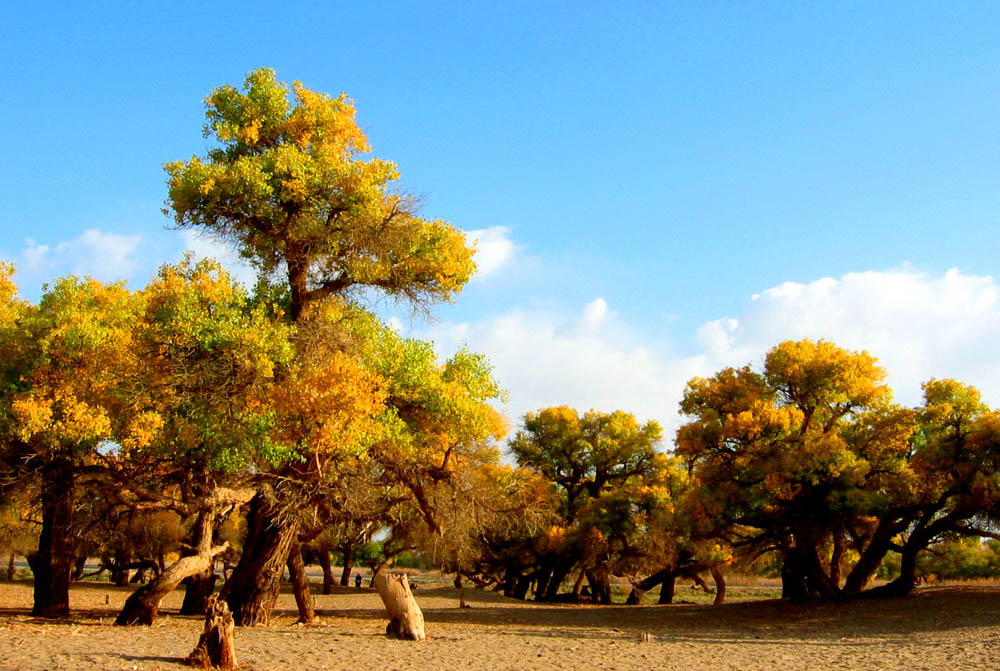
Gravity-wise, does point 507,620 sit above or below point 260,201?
below

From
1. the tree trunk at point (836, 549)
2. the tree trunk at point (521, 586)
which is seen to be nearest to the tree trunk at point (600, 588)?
the tree trunk at point (521, 586)

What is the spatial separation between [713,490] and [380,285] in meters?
11.6

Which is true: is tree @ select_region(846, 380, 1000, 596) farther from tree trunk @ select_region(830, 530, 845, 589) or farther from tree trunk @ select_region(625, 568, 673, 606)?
tree trunk @ select_region(625, 568, 673, 606)

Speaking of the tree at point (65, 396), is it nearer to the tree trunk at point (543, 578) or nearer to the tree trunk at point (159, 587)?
the tree trunk at point (159, 587)

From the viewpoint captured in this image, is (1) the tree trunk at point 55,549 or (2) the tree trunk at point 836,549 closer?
(1) the tree trunk at point 55,549

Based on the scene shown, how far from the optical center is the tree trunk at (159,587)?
1546 centimetres

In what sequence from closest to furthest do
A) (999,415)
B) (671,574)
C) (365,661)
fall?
(365,661) → (999,415) → (671,574)

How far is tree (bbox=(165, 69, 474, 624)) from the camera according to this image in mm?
15406

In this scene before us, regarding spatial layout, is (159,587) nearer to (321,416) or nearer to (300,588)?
(300,588)

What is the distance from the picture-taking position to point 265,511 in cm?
1641

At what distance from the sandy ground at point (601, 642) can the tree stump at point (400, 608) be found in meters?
0.34

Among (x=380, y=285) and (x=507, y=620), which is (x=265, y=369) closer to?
(x=380, y=285)

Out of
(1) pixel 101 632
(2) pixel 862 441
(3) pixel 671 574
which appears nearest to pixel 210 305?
(1) pixel 101 632

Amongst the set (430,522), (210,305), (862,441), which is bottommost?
(430,522)
